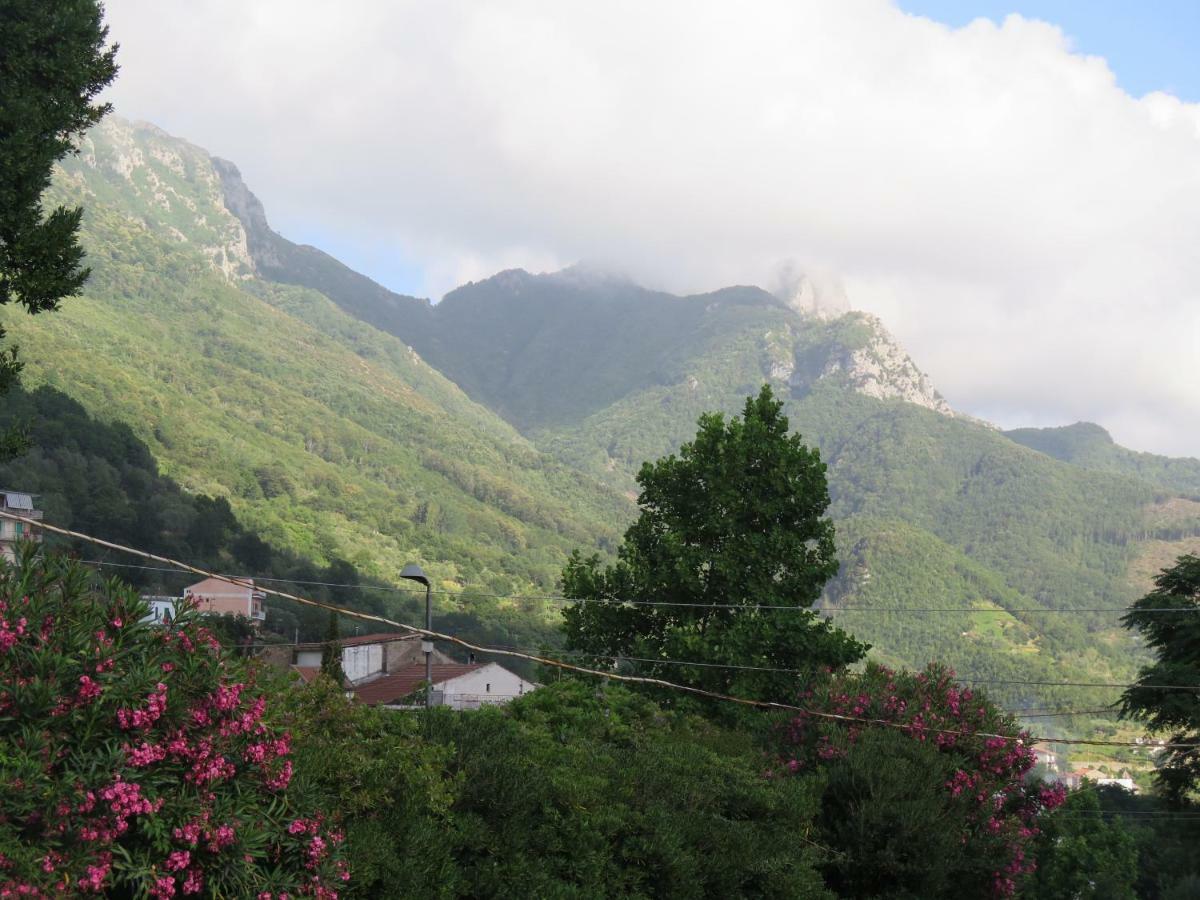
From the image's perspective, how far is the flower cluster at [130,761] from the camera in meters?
5.18

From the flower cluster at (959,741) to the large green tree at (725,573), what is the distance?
10.9 ft

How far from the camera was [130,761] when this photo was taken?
5578 millimetres

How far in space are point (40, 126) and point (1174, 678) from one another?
2772 centimetres

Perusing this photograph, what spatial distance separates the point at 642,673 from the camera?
78.4 ft

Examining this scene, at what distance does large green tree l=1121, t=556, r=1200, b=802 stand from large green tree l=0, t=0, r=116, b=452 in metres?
25.0

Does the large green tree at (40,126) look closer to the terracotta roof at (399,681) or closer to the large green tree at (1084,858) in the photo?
the terracotta roof at (399,681)

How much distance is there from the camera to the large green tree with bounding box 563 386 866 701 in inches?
910

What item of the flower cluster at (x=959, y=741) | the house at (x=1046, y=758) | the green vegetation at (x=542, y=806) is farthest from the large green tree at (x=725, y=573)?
the green vegetation at (x=542, y=806)

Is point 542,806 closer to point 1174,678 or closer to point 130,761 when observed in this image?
point 130,761

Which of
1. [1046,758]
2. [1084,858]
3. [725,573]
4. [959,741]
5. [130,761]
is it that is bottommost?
[1046,758]

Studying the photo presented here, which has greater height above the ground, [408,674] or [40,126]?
[40,126]

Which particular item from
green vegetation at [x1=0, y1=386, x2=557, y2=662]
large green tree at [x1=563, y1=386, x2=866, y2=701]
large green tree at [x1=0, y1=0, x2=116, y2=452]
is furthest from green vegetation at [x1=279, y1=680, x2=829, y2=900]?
green vegetation at [x1=0, y1=386, x2=557, y2=662]

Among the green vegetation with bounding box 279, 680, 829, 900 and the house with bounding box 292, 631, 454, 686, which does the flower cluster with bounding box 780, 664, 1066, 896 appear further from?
the house with bounding box 292, 631, 454, 686

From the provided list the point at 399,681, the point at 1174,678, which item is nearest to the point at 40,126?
the point at 1174,678
